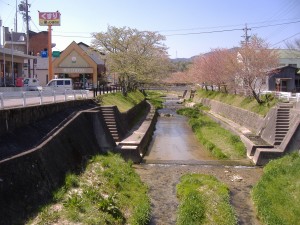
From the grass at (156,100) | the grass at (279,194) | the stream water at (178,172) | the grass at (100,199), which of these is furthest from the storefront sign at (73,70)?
the grass at (279,194)

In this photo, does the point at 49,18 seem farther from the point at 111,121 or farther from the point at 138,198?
the point at 138,198

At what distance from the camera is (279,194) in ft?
42.9

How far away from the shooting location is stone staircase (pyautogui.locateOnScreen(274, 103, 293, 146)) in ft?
68.2

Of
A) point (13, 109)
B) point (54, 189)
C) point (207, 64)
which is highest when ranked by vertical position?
point (207, 64)

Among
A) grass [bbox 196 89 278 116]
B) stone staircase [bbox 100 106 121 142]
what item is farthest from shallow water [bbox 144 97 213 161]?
grass [bbox 196 89 278 116]

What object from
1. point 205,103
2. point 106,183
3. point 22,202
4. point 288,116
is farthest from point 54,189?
point 205,103

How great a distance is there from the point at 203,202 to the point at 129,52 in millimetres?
29422

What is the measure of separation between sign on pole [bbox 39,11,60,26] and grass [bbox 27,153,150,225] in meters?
26.5

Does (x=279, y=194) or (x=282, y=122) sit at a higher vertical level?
(x=282, y=122)

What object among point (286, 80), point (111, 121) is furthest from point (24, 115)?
point (286, 80)

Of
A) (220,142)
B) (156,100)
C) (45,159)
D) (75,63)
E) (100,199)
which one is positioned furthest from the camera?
(156,100)

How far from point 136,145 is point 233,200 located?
24.8ft

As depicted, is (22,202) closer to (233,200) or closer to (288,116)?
(233,200)

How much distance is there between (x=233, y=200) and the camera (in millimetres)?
13312
